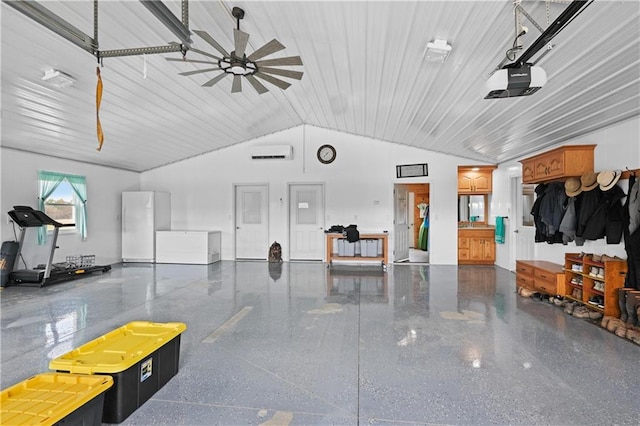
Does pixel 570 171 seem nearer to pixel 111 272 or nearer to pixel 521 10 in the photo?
pixel 521 10

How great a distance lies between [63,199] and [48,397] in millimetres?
6538

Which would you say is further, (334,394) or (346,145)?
(346,145)

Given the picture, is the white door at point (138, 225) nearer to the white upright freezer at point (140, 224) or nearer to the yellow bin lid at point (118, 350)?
the white upright freezer at point (140, 224)

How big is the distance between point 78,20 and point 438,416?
4278mm

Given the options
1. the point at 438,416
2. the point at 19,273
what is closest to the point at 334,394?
the point at 438,416

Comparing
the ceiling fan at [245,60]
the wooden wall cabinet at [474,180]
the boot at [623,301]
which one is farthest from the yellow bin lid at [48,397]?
the wooden wall cabinet at [474,180]

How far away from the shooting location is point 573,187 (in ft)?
14.2

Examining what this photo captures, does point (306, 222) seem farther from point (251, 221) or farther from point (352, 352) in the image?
point (352, 352)

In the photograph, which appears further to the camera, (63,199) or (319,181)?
(319,181)

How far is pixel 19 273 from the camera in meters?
5.56

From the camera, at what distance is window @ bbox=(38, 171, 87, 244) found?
625 cm

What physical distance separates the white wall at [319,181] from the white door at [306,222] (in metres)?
0.18

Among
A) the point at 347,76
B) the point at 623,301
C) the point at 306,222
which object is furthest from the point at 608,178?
the point at 306,222

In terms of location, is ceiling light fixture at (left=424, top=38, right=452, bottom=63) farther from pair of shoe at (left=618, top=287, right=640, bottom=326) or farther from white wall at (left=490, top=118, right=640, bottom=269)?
pair of shoe at (left=618, top=287, right=640, bottom=326)
